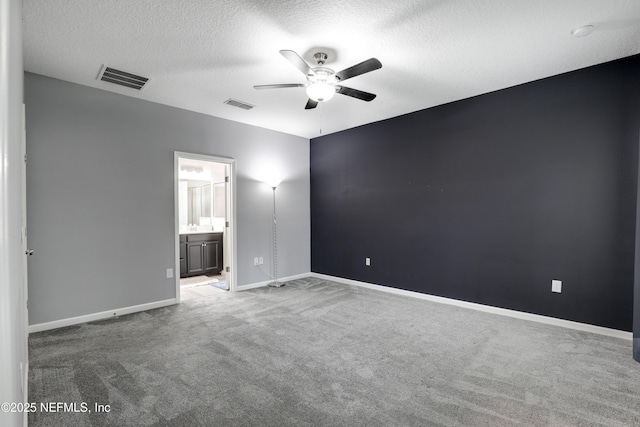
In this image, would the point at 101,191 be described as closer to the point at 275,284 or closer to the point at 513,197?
the point at 275,284

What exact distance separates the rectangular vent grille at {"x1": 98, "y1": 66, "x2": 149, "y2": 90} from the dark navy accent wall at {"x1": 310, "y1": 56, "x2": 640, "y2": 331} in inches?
126

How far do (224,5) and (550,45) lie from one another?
110 inches

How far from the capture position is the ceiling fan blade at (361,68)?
2.38m

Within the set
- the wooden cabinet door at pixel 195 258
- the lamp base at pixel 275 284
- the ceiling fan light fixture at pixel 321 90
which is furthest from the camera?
the wooden cabinet door at pixel 195 258

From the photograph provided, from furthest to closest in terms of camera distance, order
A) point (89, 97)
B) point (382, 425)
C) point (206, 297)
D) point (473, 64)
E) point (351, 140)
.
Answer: point (351, 140) → point (206, 297) → point (89, 97) → point (473, 64) → point (382, 425)

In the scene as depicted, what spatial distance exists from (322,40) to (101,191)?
3.02 m

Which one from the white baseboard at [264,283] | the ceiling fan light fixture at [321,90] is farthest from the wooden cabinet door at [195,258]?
the ceiling fan light fixture at [321,90]

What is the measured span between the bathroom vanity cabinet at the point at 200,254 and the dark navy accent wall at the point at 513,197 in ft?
8.64

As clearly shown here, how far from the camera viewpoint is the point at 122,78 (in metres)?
3.37

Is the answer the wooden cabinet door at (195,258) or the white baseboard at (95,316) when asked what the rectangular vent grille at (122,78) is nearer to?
the white baseboard at (95,316)

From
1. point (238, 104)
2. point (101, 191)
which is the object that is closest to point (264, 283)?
point (101, 191)

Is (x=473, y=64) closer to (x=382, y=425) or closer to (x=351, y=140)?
(x=351, y=140)

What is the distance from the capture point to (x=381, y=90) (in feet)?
12.3

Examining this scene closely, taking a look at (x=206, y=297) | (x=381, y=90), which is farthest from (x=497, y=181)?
(x=206, y=297)
